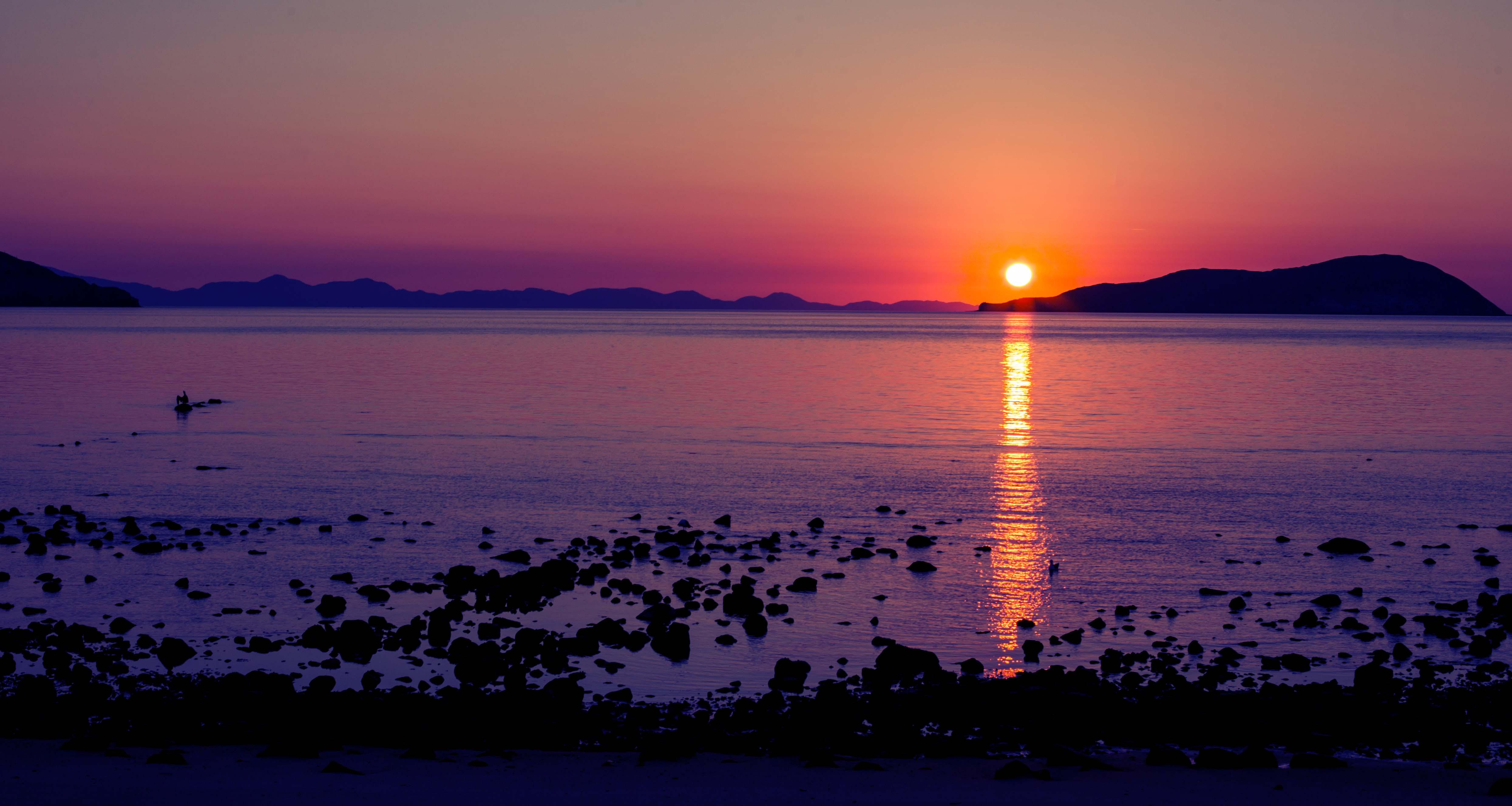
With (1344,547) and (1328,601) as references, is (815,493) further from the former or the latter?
(1328,601)

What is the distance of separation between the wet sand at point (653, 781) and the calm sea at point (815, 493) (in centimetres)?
276

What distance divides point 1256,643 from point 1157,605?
6.30ft

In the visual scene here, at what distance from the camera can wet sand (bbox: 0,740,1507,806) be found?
856cm

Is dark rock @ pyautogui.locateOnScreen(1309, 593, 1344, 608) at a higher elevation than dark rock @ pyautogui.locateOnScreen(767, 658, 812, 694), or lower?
higher

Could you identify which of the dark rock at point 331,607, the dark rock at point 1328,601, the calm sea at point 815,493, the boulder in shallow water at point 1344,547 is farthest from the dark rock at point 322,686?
the boulder in shallow water at point 1344,547

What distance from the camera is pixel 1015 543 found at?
20266 millimetres

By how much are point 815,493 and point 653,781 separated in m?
16.6

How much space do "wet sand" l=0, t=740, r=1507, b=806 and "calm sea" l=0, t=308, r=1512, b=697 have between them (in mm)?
2759

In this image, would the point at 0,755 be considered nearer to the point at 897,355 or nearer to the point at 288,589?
the point at 288,589

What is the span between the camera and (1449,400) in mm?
54188

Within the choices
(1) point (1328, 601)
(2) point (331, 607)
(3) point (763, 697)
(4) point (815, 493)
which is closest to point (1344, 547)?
(1) point (1328, 601)

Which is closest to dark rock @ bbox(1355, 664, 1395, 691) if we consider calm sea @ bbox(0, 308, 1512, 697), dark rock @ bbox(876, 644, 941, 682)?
calm sea @ bbox(0, 308, 1512, 697)

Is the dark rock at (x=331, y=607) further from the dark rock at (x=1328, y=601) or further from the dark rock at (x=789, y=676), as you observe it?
the dark rock at (x=1328, y=601)

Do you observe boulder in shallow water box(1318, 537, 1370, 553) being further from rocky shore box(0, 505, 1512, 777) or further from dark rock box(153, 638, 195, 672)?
dark rock box(153, 638, 195, 672)
